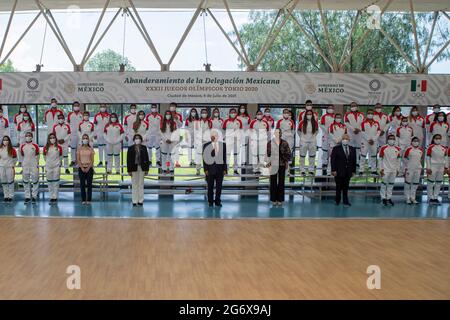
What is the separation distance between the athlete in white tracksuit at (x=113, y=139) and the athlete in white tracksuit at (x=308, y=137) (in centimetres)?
502

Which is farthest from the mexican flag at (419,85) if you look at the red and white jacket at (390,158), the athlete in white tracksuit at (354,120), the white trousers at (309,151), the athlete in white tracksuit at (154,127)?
the athlete in white tracksuit at (154,127)

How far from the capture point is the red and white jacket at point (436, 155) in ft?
41.5

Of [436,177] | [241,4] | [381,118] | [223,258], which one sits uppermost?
[241,4]

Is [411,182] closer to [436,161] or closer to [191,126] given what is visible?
[436,161]

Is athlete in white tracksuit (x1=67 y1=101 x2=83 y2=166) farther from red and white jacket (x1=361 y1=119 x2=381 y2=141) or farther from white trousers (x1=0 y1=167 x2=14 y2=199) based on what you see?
red and white jacket (x1=361 y1=119 x2=381 y2=141)

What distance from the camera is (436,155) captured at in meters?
12.7

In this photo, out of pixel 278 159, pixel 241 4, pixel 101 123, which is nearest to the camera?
pixel 278 159

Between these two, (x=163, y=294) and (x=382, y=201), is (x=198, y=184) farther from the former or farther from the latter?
(x=163, y=294)

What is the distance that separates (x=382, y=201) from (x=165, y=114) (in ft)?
21.1

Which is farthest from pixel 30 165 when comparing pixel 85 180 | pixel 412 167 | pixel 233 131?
pixel 412 167

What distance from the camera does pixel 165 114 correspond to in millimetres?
13141

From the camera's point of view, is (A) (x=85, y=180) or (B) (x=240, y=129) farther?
(B) (x=240, y=129)

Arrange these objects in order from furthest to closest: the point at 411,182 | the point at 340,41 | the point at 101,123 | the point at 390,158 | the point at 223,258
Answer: the point at 340,41, the point at 101,123, the point at 411,182, the point at 390,158, the point at 223,258

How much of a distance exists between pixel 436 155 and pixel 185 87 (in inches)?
278
